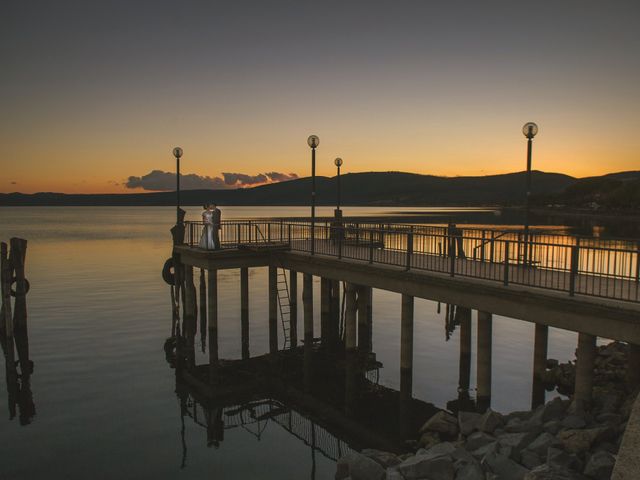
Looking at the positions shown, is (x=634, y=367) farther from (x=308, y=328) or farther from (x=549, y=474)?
(x=308, y=328)

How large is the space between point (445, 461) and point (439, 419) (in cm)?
469

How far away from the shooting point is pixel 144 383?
2134 cm

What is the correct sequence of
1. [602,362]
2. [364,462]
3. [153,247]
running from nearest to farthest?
[364,462] < [602,362] < [153,247]

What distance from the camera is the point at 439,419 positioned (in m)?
15.2

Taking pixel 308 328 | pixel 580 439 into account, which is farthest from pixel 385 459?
pixel 308 328

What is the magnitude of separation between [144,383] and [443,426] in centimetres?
1188

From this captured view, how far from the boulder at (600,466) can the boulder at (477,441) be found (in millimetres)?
2566

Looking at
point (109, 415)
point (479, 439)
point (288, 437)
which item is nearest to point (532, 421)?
point (479, 439)

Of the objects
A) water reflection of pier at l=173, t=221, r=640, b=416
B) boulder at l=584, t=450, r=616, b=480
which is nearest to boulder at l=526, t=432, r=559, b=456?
boulder at l=584, t=450, r=616, b=480

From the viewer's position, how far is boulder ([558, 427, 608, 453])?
1080 centimetres

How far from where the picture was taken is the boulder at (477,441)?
1218cm

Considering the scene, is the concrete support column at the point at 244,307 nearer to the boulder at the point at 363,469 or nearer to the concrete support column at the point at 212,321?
the concrete support column at the point at 212,321

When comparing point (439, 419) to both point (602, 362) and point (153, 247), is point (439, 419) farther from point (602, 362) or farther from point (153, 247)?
point (153, 247)

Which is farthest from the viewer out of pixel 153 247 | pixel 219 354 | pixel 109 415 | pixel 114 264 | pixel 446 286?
pixel 153 247
